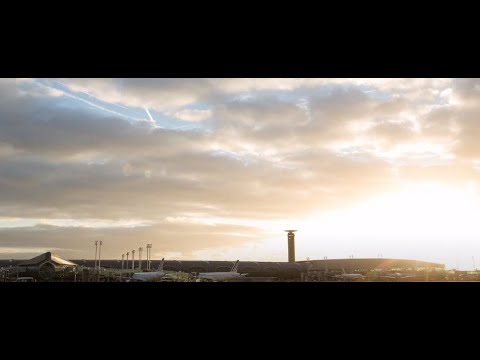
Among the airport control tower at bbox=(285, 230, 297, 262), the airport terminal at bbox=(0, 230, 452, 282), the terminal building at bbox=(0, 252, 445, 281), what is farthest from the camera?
the airport control tower at bbox=(285, 230, 297, 262)

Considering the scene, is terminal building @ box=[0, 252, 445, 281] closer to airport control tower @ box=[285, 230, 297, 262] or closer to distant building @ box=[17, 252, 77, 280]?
distant building @ box=[17, 252, 77, 280]

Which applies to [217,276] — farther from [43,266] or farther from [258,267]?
[258,267]

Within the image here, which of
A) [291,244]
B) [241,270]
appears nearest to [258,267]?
[241,270]

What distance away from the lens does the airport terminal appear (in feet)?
96.9

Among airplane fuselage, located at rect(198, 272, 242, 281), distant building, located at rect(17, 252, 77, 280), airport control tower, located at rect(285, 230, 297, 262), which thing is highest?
airport control tower, located at rect(285, 230, 297, 262)

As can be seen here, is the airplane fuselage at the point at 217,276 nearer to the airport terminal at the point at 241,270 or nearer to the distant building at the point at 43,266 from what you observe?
the airport terminal at the point at 241,270

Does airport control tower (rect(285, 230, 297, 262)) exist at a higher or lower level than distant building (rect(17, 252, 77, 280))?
higher

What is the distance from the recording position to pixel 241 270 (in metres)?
45.6

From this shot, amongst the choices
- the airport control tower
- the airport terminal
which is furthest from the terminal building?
the airport control tower
